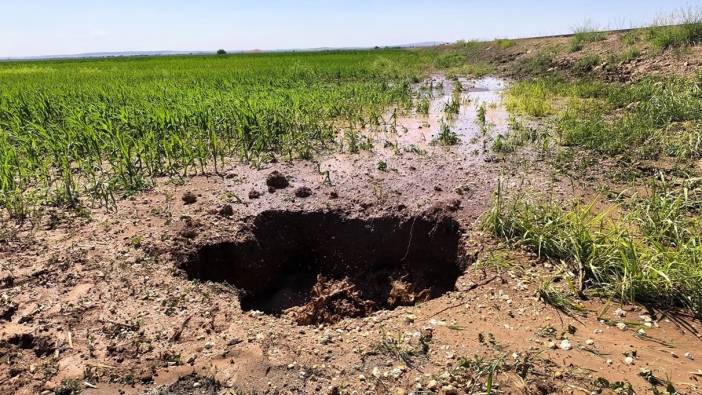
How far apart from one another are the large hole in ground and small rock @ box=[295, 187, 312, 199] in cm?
29

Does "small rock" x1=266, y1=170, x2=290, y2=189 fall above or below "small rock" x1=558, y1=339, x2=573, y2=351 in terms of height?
above

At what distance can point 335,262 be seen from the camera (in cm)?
440

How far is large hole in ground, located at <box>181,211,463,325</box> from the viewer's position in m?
3.98

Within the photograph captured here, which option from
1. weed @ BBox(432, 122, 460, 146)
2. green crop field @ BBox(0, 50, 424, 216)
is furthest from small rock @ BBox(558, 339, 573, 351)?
weed @ BBox(432, 122, 460, 146)

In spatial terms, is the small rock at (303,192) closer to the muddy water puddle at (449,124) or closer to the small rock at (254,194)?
the small rock at (254,194)

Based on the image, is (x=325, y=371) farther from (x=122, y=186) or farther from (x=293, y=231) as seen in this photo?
(x=122, y=186)

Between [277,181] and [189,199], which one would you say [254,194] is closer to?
[277,181]

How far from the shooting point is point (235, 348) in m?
2.71

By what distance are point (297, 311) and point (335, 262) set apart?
0.71 m

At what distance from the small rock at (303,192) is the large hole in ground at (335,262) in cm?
29

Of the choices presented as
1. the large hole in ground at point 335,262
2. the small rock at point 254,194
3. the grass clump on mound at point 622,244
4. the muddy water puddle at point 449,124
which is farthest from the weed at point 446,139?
the small rock at point 254,194

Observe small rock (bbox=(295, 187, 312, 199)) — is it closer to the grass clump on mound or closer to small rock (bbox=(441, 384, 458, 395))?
the grass clump on mound

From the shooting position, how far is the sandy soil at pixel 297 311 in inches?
97.3

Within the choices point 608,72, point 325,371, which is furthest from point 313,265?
point 608,72
